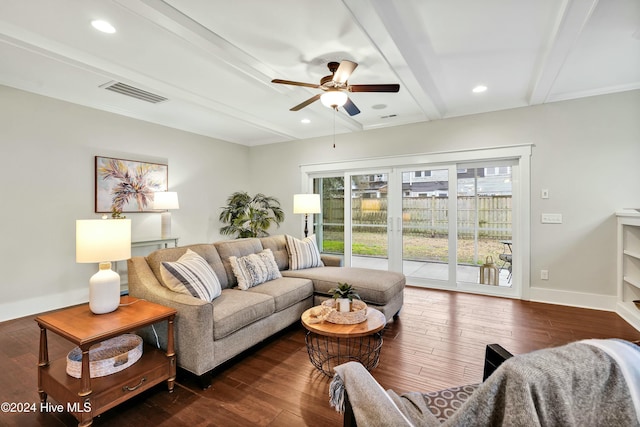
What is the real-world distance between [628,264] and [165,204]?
6.12 m

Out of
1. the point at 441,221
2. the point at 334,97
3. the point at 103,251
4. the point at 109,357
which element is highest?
the point at 334,97

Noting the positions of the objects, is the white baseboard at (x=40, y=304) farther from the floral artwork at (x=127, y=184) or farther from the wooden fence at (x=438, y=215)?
the wooden fence at (x=438, y=215)

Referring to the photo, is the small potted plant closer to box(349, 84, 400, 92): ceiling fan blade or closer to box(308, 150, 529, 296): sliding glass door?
box(349, 84, 400, 92): ceiling fan blade

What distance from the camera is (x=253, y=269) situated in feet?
10.5

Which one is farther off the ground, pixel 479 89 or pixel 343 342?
pixel 479 89

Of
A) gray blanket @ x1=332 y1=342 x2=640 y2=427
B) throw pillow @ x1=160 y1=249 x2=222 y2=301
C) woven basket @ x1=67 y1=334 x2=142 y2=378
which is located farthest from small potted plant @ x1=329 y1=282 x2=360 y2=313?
gray blanket @ x1=332 y1=342 x2=640 y2=427

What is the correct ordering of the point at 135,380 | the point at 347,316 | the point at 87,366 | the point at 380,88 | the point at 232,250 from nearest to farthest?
the point at 87,366
the point at 135,380
the point at 347,316
the point at 380,88
the point at 232,250

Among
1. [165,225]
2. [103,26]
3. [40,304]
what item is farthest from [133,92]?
[40,304]

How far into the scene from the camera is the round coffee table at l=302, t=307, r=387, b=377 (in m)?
Result: 2.14

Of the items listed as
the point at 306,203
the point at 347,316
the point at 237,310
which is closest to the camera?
the point at 347,316

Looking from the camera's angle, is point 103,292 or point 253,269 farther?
point 253,269

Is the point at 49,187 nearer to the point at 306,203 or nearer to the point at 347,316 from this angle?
the point at 306,203

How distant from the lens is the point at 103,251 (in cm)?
199

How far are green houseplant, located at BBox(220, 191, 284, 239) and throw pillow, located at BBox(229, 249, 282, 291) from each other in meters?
2.32
